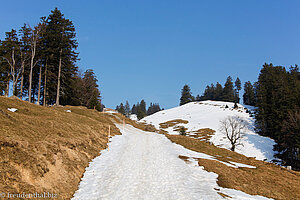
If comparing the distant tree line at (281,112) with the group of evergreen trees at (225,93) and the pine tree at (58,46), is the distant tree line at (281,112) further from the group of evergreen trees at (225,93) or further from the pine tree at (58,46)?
the pine tree at (58,46)

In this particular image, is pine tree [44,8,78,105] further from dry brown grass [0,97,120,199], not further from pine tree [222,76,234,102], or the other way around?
pine tree [222,76,234,102]

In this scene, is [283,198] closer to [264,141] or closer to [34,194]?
[34,194]

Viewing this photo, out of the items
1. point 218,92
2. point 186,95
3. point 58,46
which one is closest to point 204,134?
point 58,46

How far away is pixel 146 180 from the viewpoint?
1289 cm

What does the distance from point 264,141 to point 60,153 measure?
5782 centimetres

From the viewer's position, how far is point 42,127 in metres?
15.2

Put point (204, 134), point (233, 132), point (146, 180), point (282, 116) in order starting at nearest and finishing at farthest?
point (146, 180) < point (233, 132) < point (282, 116) < point (204, 134)

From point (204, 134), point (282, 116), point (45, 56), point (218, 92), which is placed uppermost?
point (218, 92)

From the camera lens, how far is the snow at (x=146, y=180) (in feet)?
35.1

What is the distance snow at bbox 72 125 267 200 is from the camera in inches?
422

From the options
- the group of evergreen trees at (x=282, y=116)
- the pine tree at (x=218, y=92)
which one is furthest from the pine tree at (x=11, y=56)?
the pine tree at (x=218, y=92)

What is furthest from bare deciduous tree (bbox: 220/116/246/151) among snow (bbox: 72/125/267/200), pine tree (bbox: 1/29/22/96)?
pine tree (bbox: 1/29/22/96)

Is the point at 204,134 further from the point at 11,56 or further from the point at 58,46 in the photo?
the point at 11,56

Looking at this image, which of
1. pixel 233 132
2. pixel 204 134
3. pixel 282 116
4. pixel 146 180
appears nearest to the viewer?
pixel 146 180
